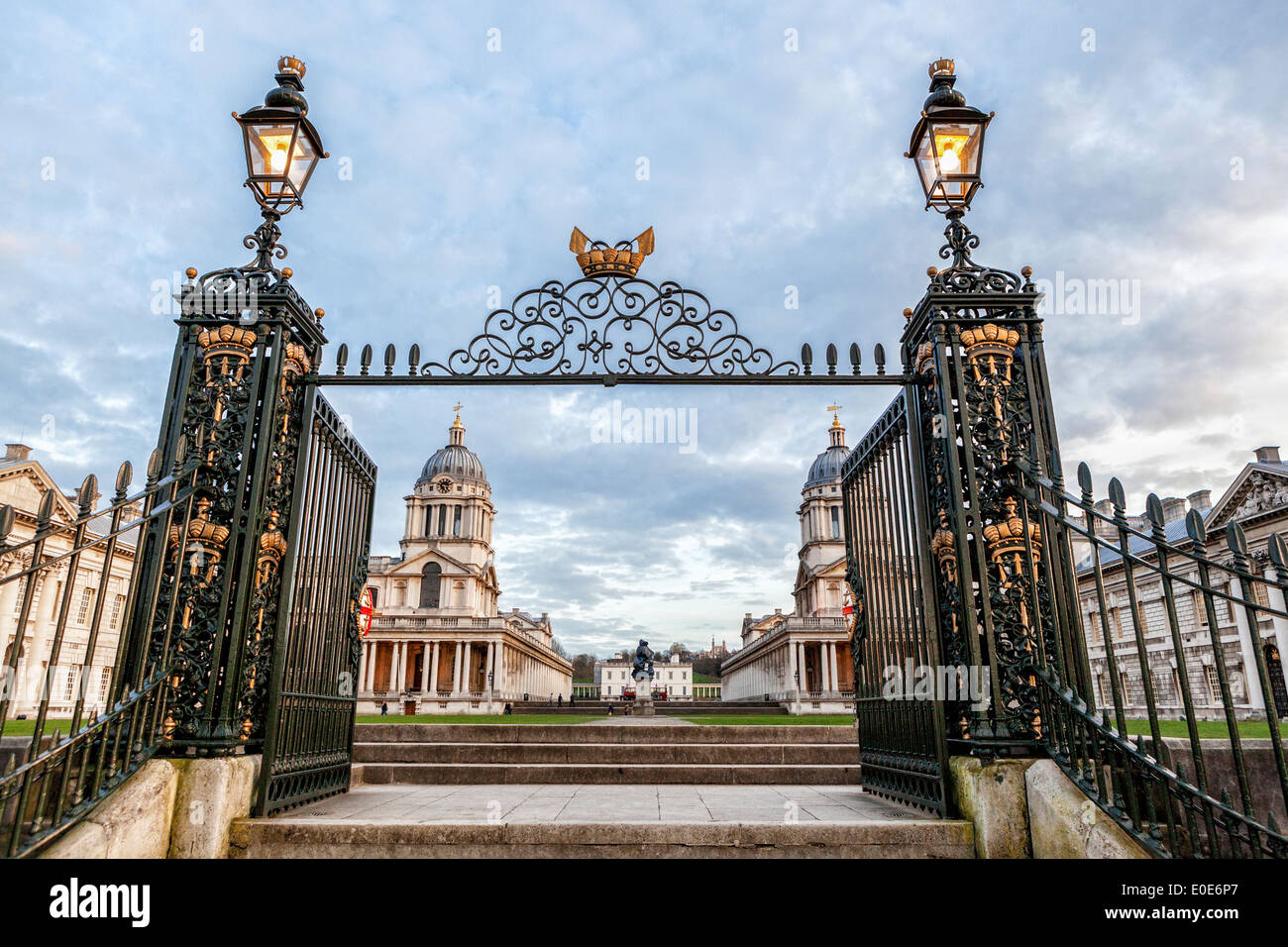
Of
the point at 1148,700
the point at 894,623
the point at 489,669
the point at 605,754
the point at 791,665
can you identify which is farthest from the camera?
the point at 489,669

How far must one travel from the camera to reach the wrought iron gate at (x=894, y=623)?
5.63 meters

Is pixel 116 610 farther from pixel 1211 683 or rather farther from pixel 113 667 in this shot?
pixel 1211 683

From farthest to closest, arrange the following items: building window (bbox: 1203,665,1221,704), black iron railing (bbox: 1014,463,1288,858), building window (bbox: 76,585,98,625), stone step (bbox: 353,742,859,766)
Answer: building window (bbox: 76,585,98,625)
building window (bbox: 1203,665,1221,704)
stone step (bbox: 353,742,859,766)
black iron railing (bbox: 1014,463,1288,858)

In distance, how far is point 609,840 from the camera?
4695 millimetres

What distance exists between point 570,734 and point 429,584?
68.8m

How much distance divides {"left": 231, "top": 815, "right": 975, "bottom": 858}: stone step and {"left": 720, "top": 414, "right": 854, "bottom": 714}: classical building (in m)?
44.1

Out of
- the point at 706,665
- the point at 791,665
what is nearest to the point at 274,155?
the point at 791,665

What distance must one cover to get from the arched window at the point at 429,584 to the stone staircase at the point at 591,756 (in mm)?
67177

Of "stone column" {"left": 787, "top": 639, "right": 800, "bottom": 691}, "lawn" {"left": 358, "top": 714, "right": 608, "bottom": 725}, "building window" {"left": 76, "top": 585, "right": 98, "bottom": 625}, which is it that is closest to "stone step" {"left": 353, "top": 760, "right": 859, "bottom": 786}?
"lawn" {"left": 358, "top": 714, "right": 608, "bottom": 725}

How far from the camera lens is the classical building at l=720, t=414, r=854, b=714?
193ft

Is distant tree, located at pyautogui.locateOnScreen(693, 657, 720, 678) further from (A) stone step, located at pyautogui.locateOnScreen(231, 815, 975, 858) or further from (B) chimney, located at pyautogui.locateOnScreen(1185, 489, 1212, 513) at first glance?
(A) stone step, located at pyautogui.locateOnScreen(231, 815, 975, 858)

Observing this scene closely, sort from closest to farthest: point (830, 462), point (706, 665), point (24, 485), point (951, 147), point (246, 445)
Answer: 1. point (246, 445)
2. point (951, 147)
3. point (24, 485)
4. point (830, 462)
5. point (706, 665)
